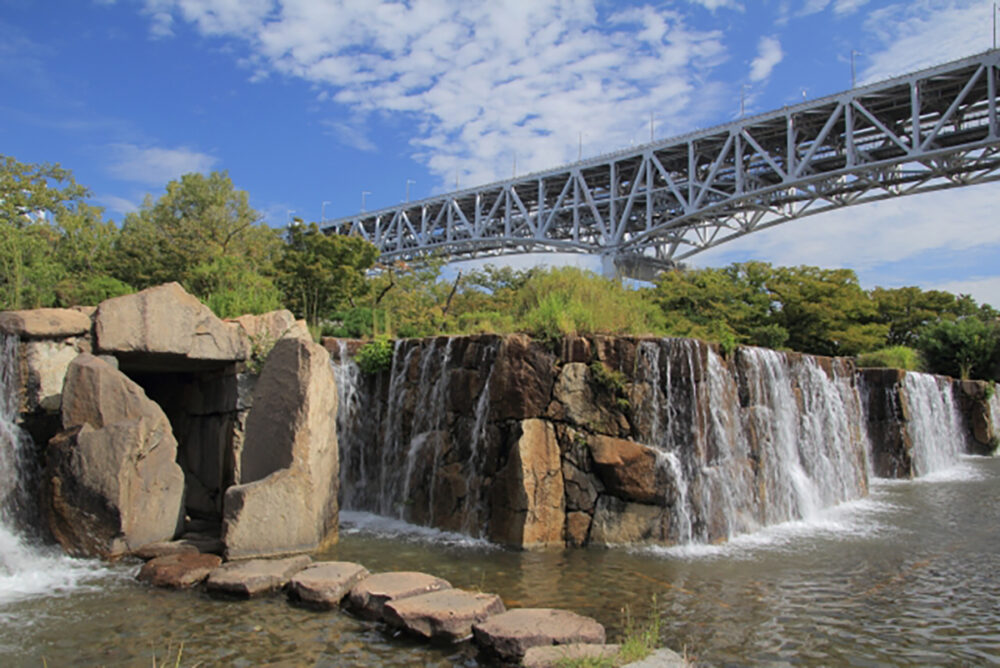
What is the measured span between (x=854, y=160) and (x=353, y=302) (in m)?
26.6

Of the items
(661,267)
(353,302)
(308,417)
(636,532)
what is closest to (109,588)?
(308,417)

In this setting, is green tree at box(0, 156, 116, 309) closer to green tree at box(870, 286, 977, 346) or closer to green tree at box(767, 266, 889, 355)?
green tree at box(767, 266, 889, 355)

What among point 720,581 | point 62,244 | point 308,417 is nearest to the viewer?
point 720,581

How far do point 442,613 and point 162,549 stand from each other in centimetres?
433

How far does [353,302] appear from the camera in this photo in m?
18.2

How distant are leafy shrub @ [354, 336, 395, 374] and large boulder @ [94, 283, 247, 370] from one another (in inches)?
105

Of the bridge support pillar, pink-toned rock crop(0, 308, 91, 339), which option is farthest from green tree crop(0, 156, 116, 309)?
the bridge support pillar

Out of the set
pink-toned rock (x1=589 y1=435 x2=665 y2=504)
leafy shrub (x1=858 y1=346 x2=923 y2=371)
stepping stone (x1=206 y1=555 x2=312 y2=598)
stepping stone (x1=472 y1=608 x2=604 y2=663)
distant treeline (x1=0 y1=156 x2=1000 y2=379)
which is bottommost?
stepping stone (x1=472 y1=608 x2=604 y2=663)

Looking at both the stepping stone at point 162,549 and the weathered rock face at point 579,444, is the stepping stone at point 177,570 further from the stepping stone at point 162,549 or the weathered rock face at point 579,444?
the weathered rock face at point 579,444

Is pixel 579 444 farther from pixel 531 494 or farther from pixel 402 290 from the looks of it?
pixel 402 290

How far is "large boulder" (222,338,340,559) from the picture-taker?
7902mm

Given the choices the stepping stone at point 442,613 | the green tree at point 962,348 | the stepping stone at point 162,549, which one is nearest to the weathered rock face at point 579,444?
the stepping stone at point 442,613

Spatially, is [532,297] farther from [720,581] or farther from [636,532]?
[720,581]

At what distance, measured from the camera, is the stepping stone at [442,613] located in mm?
5617
